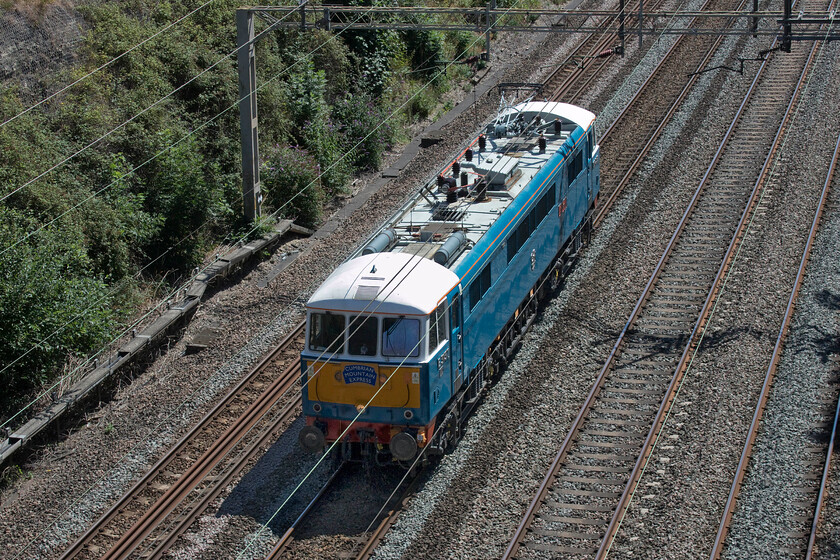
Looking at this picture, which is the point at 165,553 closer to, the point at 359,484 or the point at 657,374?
the point at 359,484

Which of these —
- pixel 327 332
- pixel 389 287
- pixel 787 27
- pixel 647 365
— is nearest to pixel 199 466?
pixel 327 332

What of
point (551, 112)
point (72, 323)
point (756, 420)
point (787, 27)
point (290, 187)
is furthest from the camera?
point (290, 187)

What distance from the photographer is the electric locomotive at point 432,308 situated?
13.2m

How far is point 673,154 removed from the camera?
83.5 feet

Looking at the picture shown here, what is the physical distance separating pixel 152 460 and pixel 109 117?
363 inches

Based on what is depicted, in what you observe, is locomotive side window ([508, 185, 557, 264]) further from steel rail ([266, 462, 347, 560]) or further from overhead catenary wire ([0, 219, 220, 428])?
overhead catenary wire ([0, 219, 220, 428])

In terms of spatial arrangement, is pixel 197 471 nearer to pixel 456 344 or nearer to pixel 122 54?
pixel 456 344

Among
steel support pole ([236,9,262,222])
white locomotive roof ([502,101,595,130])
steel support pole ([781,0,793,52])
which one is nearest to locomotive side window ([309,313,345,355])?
steel support pole ([236,9,262,222])

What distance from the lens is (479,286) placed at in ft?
49.3

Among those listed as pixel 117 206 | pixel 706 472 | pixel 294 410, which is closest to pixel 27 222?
pixel 117 206

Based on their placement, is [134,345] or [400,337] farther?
[134,345]

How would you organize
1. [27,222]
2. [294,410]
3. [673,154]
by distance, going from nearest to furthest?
[294,410] < [27,222] < [673,154]

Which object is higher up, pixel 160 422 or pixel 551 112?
pixel 551 112

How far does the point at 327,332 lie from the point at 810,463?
7304mm
